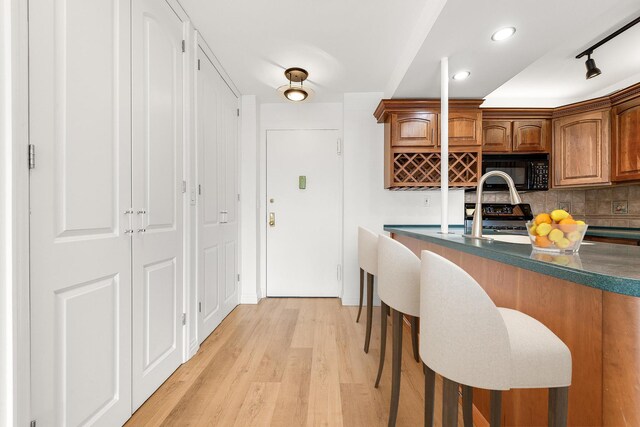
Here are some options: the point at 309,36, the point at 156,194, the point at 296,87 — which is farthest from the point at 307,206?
the point at 156,194

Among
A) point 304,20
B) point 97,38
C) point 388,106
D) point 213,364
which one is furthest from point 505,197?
point 97,38

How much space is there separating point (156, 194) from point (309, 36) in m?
1.67

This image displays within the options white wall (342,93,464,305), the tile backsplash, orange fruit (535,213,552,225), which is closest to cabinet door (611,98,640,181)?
the tile backsplash

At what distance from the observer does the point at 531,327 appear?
81 cm

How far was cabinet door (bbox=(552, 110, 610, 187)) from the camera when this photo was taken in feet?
9.96

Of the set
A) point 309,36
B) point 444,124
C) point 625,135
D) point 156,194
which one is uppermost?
point 309,36

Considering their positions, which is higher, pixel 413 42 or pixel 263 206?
pixel 413 42

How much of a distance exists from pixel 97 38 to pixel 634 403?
2216 millimetres

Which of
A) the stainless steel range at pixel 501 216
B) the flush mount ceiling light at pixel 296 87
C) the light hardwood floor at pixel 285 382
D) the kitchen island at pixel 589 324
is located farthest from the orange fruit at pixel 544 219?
the stainless steel range at pixel 501 216

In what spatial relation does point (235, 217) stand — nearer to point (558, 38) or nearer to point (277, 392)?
point (277, 392)

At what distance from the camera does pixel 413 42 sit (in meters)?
2.14

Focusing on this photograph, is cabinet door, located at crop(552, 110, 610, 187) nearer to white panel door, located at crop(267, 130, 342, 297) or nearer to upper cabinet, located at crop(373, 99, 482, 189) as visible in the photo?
upper cabinet, located at crop(373, 99, 482, 189)

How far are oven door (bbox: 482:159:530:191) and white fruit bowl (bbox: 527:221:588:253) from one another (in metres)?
2.46

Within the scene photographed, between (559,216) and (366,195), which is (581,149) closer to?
(366,195)
